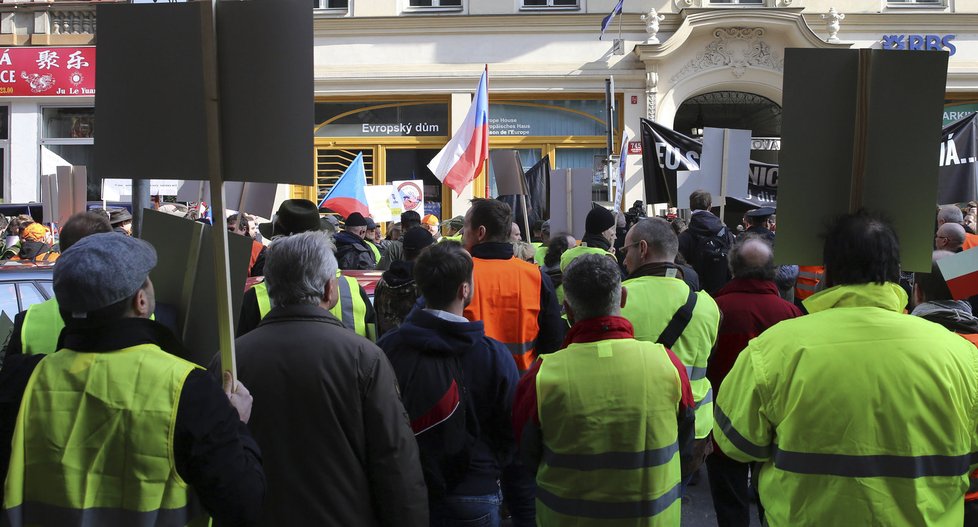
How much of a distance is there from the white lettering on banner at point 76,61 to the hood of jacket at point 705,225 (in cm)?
1490

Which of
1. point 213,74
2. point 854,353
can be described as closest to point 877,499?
point 854,353

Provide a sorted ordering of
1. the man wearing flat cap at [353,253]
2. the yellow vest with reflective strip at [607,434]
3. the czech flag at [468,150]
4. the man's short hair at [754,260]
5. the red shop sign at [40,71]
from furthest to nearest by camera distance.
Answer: the red shop sign at [40,71] → the czech flag at [468,150] → the man wearing flat cap at [353,253] → the man's short hair at [754,260] → the yellow vest with reflective strip at [607,434]

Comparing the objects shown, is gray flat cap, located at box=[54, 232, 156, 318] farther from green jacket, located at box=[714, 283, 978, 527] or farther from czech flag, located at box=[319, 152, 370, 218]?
czech flag, located at box=[319, 152, 370, 218]

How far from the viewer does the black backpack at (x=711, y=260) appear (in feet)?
24.4

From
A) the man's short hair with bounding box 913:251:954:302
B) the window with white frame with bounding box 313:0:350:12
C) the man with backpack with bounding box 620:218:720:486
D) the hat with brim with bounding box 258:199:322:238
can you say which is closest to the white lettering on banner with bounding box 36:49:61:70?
the window with white frame with bounding box 313:0:350:12

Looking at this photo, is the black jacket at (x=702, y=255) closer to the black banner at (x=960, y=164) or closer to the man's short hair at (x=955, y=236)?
the man's short hair at (x=955, y=236)

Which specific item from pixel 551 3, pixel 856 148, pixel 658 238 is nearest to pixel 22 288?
pixel 658 238

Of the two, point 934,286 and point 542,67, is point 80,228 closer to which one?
point 934,286

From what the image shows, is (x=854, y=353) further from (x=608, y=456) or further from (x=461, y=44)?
(x=461, y=44)

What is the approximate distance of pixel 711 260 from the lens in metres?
7.45

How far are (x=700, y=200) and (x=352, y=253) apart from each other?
3.34 meters

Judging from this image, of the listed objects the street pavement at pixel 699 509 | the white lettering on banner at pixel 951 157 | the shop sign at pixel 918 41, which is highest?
the shop sign at pixel 918 41

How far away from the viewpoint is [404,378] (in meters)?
3.08

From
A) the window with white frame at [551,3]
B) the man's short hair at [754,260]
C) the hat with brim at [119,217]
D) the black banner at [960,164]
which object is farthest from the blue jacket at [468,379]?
the window with white frame at [551,3]
